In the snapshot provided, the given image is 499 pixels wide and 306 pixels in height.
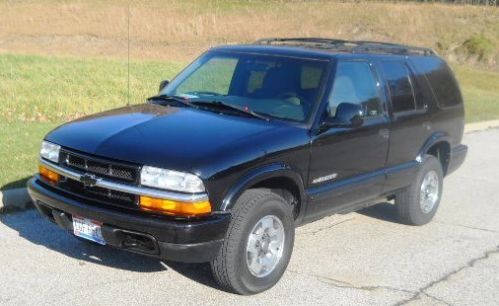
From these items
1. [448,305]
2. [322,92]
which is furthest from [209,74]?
[448,305]

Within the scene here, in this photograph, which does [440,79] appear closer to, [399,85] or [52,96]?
[399,85]

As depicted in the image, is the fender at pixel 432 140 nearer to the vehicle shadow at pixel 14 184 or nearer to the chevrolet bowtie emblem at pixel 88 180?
the chevrolet bowtie emblem at pixel 88 180

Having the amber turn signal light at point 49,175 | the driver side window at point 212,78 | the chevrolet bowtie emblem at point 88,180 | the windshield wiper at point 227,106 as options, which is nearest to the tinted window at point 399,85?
the driver side window at point 212,78

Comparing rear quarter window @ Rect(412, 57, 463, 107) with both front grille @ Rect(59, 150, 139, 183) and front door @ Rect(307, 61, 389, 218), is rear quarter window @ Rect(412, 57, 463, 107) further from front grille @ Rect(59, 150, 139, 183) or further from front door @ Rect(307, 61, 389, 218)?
front grille @ Rect(59, 150, 139, 183)

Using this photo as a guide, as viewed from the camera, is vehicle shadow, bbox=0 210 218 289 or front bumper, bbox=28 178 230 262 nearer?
front bumper, bbox=28 178 230 262

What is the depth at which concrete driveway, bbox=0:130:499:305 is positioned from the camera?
487 cm

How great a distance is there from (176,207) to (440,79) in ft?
13.0

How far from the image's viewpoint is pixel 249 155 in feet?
15.5

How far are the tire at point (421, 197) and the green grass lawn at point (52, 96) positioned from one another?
390 cm

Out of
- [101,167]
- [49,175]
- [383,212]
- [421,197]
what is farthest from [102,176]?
[383,212]

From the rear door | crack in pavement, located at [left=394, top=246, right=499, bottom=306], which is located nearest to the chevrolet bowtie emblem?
crack in pavement, located at [left=394, top=246, right=499, bottom=306]

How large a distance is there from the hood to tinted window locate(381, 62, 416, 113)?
1.59 metres

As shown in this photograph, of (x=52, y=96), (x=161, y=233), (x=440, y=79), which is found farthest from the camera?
(x=52, y=96)

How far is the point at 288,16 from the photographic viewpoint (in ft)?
184
